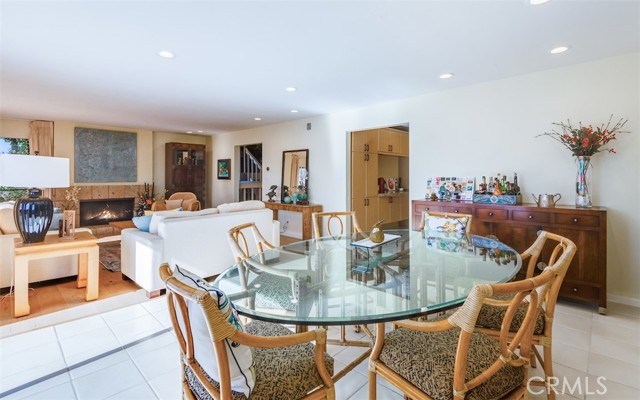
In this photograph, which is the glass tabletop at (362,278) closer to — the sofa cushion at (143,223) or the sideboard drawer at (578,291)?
the sideboard drawer at (578,291)

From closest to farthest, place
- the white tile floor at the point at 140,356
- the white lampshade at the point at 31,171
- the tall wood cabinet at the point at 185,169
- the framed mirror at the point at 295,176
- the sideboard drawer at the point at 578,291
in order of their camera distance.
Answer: the white tile floor at the point at 140,356 → the white lampshade at the point at 31,171 → the sideboard drawer at the point at 578,291 → the framed mirror at the point at 295,176 → the tall wood cabinet at the point at 185,169

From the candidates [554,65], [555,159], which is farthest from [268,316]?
[554,65]

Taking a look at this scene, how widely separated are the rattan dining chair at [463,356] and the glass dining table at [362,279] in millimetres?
160

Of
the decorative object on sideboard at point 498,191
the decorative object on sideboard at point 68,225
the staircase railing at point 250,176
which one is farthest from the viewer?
the staircase railing at point 250,176

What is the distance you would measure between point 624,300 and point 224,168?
313 inches

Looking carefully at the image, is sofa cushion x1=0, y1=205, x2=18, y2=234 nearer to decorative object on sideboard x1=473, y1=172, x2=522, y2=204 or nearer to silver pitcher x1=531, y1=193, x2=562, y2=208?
decorative object on sideboard x1=473, y1=172, x2=522, y2=204

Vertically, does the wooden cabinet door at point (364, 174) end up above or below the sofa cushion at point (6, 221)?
above

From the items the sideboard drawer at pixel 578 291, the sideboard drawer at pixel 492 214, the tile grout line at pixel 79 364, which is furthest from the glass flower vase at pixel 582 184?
the tile grout line at pixel 79 364

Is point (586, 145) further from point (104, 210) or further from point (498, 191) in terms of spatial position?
point (104, 210)

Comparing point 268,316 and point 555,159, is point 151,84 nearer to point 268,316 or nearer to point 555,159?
point 268,316

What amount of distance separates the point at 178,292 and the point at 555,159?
3919 millimetres

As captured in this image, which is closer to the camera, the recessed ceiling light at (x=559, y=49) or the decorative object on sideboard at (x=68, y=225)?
the recessed ceiling light at (x=559, y=49)

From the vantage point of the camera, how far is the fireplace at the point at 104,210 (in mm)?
7035

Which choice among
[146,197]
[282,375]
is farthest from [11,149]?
[282,375]
